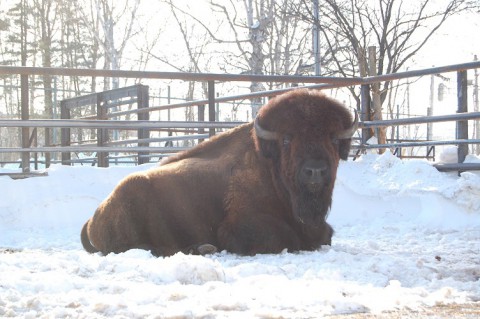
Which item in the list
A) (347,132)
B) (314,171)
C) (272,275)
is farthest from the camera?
(347,132)

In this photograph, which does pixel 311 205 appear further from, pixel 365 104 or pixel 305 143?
pixel 365 104

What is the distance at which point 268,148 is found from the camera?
5383 mm

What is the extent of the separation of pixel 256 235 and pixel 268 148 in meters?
0.74

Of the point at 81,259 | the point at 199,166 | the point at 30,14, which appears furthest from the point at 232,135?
the point at 30,14

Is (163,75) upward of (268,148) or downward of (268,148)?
upward

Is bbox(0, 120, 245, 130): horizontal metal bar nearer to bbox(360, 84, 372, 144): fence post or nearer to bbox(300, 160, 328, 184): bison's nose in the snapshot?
bbox(360, 84, 372, 144): fence post

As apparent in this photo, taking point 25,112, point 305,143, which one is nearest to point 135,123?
point 25,112

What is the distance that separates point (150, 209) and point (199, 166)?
1.89ft

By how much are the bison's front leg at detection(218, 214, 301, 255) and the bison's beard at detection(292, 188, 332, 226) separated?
0.16 metres

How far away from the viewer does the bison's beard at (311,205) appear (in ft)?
16.9

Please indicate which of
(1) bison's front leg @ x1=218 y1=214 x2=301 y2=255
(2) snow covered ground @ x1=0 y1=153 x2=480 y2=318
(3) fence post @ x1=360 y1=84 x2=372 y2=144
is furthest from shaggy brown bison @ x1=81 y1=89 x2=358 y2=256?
(3) fence post @ x1=360 y1=84 x2=372 y2=144

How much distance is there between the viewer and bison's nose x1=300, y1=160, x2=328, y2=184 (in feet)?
15.8

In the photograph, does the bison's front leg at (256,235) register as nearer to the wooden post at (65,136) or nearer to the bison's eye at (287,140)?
the bison's eye at (287,140)

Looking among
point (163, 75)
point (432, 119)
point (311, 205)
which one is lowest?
point (311, 205)
